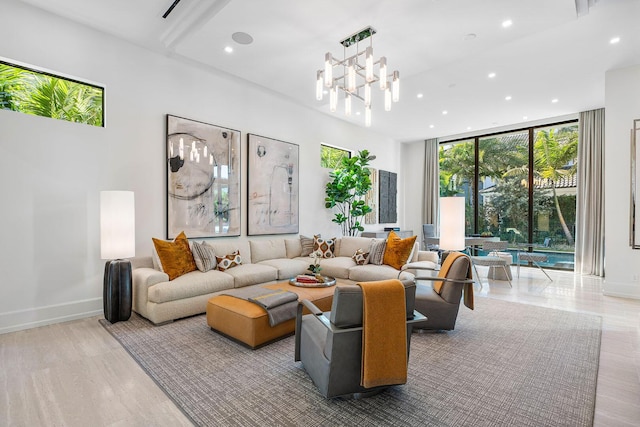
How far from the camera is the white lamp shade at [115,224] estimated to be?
3523 millimetres

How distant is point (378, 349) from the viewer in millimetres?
1951

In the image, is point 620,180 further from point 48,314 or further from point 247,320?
point 48,314

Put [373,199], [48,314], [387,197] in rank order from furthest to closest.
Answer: [387,197] → [373,199] → [48,314]

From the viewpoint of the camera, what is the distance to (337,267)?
4957 millimetres

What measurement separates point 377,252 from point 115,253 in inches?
143

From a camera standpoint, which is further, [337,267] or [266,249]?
[266,249]

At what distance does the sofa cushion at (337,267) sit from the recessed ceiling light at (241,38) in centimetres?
341

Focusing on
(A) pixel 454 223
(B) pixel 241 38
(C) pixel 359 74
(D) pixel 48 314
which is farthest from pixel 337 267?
(D) pixel 48 314

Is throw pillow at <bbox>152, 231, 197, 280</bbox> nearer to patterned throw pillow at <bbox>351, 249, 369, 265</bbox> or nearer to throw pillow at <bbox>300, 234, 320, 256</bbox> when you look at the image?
throw pillow at <bbox>300, 234, 320, 256</bbox>

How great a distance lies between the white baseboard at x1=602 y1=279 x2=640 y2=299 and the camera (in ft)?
15.7

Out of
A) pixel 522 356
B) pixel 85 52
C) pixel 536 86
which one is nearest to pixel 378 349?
pixel 522 356

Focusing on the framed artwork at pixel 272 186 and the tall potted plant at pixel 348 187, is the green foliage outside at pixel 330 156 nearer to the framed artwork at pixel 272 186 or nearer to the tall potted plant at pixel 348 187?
the tall potted plant at pixel 348 187

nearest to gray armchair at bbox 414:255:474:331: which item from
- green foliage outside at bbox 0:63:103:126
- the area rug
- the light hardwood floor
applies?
the area rug

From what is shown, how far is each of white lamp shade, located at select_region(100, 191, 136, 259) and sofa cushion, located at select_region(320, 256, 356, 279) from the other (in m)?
2.80
